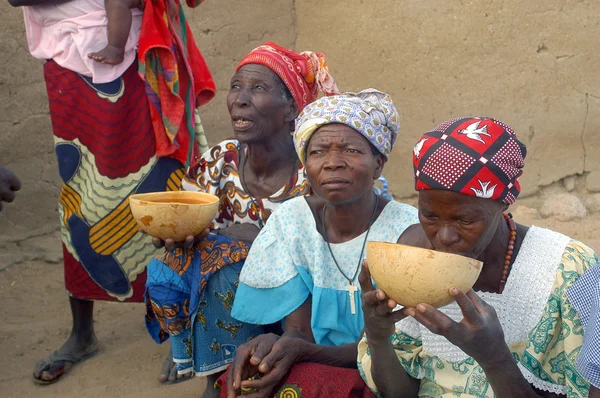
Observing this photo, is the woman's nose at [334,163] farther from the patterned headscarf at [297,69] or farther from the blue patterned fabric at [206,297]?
the patterned headscarf at [297,69]

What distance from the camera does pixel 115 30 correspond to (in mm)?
3682

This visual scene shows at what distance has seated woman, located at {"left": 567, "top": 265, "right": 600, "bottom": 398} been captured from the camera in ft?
6.10

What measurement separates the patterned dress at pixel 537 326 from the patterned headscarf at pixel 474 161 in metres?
0.20

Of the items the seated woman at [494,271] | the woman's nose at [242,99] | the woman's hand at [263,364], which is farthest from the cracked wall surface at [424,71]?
the woman's hand at [263,364]

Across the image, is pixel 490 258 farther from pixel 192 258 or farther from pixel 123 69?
pixel 123 69

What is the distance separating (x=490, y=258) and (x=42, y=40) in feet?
7.99

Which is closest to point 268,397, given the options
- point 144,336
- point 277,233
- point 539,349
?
point 277,233

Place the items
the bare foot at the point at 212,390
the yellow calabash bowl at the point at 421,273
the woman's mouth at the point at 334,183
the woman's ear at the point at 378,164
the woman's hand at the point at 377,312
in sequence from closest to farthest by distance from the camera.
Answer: the yellow calabash bowl at the point at 421,273 → the woman's hand at the point at 377,312 → the woman's mouth at the point at 334,183 → the woman's ear at the point at 378,164 → the bare foot at the point at 212,390

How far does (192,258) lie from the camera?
3.10m

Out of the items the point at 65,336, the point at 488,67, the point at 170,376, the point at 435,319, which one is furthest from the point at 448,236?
the point at 488,67

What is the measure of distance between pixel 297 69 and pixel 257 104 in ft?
0.85

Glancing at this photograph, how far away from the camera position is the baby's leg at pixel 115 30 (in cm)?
367

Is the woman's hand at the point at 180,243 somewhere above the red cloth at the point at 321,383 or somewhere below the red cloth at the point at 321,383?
above

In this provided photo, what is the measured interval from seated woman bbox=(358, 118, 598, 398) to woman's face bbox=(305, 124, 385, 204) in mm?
484
